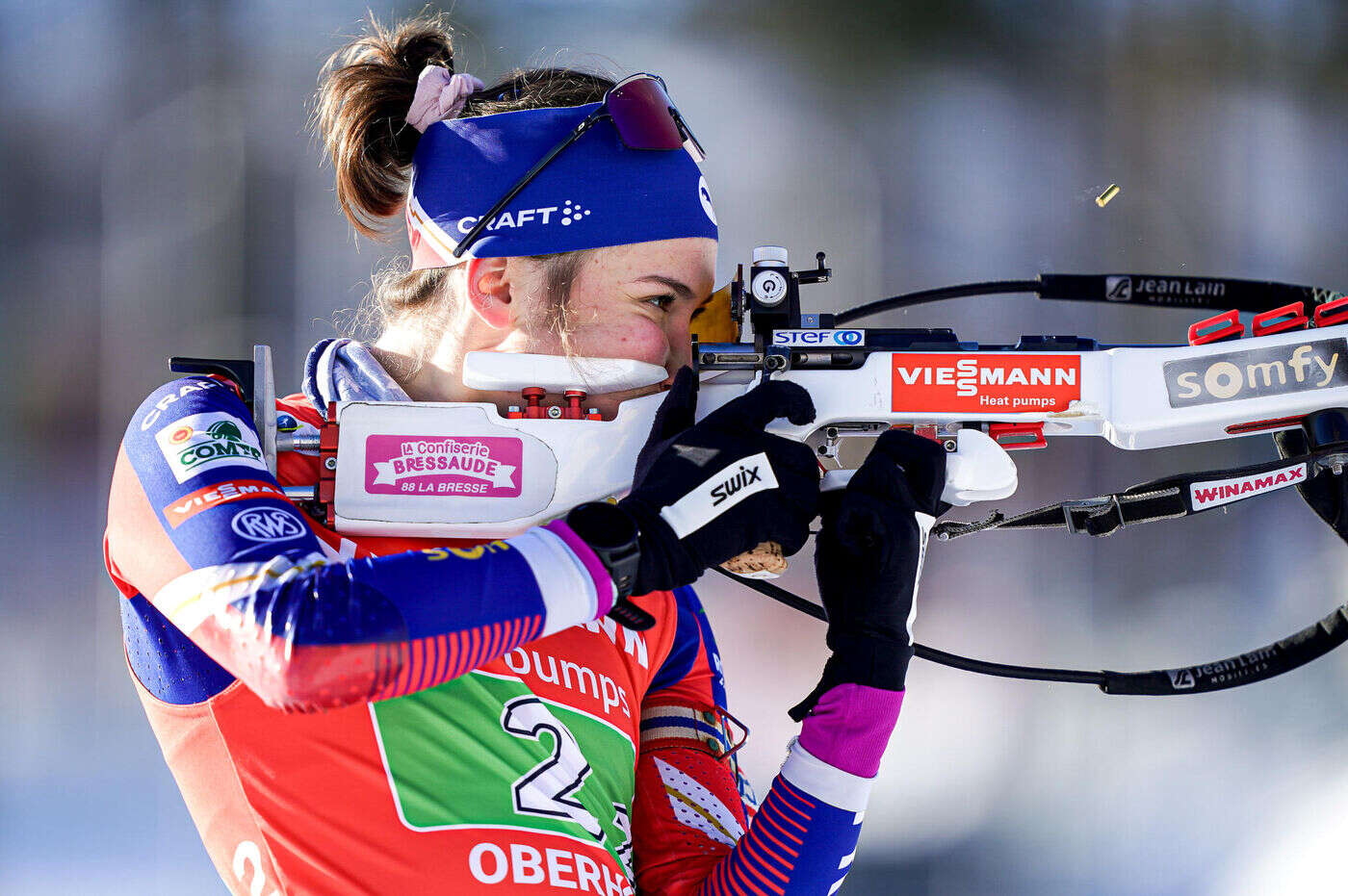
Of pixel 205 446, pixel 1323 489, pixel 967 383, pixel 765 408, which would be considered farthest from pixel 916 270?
pixel 205 446

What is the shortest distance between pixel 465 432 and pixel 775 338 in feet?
1.22

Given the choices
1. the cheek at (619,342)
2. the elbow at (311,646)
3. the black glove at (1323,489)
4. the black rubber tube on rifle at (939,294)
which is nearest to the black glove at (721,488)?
the cheek at (619,342)

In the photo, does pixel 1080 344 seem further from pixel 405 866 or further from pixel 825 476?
pixel 405 866

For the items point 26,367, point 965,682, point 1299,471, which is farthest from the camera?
point 965,682

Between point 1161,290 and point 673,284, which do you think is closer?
point 673,284

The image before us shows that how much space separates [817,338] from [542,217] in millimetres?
376

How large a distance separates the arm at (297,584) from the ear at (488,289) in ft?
1.25

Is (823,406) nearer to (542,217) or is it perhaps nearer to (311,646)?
(542,217)

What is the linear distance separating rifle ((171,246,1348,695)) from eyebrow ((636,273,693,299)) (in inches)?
2.2

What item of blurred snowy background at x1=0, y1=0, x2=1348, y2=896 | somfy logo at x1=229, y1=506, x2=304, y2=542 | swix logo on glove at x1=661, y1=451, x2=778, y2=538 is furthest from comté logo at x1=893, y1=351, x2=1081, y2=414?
blurred snowy background at x1=0, y1=0, x2=1348, y2=896

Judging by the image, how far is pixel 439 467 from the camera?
1.19 meters

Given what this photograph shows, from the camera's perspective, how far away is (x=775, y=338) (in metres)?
1.29

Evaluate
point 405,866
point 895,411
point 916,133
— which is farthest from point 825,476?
point 916,133

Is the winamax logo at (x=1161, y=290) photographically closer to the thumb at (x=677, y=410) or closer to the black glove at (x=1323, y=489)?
the black glove at (x=1323, y=489)
